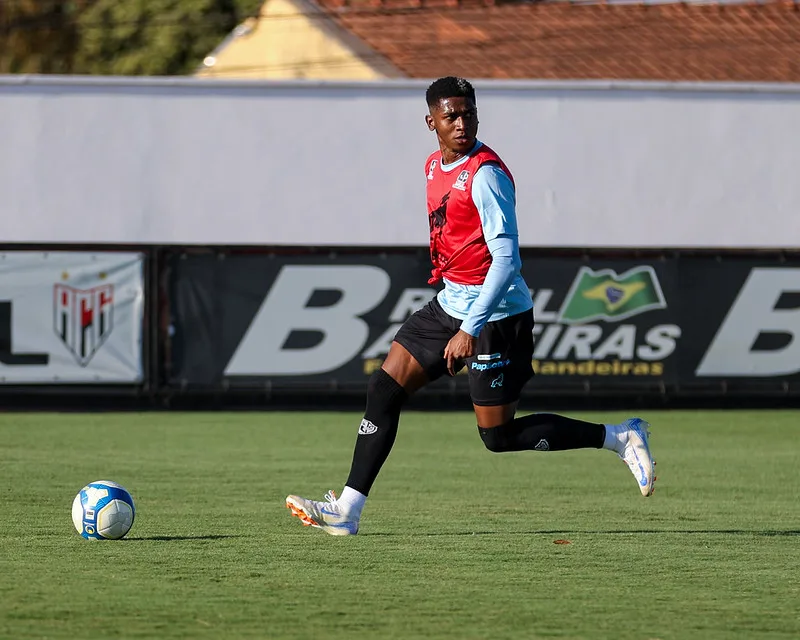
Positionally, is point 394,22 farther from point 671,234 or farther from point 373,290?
point 373,290

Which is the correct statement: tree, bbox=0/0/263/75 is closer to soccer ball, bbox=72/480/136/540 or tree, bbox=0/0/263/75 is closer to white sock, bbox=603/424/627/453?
white sock, bbox=603/424/627/453

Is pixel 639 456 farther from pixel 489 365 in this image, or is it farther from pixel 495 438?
pixel 489 365

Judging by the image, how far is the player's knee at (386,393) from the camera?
24.6 ft

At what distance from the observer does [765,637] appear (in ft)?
17.6

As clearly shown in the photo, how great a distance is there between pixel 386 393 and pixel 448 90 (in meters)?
1.57

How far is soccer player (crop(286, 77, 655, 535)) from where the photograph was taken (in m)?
7.17

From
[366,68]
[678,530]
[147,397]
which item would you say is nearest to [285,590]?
[678,530]

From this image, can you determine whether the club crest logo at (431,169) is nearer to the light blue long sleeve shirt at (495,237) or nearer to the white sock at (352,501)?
the light blue long sleeve shirt at (495,237)

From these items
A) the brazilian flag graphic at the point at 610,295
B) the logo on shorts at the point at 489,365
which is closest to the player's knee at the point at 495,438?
the logo on shorts at the point at 489,365

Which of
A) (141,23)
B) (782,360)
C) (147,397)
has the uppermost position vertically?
(782,360)

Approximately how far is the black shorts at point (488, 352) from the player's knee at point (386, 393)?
0.17m

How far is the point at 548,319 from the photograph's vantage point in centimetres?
1652

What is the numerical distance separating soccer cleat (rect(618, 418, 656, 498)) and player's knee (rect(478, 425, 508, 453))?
648 millimetres

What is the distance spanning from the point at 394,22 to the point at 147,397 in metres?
16.6
